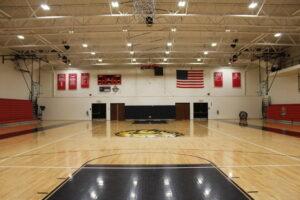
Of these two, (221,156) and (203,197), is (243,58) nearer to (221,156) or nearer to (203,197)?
(221,156)

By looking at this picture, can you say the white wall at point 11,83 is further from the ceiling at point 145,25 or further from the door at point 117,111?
→ the door at point 117,111

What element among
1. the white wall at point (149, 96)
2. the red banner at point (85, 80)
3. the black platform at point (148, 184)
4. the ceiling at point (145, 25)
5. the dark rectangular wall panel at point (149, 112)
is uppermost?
the ceiling at point (145, 25)

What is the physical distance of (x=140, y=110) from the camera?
97.6 ft

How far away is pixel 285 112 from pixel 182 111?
34.2 ft

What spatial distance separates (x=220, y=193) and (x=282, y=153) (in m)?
4.72

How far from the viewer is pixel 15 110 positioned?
22.2 meters

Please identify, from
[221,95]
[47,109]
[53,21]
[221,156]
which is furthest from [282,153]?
[47,109]

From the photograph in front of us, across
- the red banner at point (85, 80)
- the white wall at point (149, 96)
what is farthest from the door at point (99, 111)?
the red banner at point (85, 80)

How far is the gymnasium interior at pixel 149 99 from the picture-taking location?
5.41 meters

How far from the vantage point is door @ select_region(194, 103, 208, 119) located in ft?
98.2

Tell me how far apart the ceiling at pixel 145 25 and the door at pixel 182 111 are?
6.17 meters

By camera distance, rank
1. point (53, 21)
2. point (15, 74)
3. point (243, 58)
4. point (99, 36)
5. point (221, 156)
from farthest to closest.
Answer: point (243, 58) < point (15, 74) < point (99, 36) < point (53, 21) < point (221, 156)

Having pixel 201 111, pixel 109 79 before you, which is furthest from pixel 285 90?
pixel 109 79

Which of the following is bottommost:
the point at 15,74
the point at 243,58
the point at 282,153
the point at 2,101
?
the point at 282,153
